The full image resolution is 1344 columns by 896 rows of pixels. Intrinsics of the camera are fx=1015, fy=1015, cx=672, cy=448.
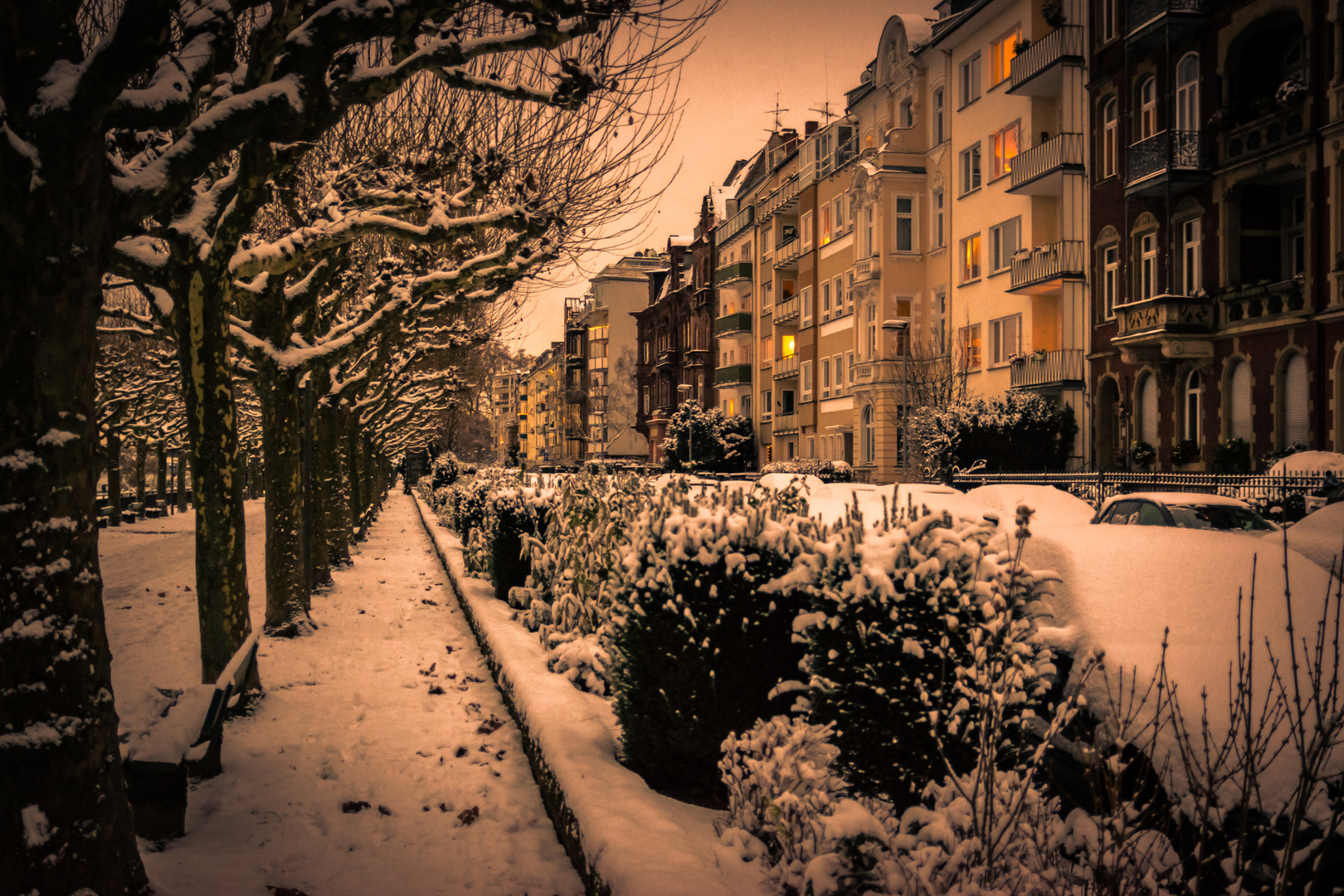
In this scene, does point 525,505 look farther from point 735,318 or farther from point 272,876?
point 735,318

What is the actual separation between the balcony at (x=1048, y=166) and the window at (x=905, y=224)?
7539mm

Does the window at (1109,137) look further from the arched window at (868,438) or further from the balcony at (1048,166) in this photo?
the arched window at (868,438)

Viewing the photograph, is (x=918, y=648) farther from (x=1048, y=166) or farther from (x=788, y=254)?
(x=788, y=254)

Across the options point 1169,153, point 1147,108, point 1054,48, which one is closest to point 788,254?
point 1054,48

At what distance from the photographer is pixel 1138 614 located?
471 cm

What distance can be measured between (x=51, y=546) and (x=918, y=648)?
3.37 m

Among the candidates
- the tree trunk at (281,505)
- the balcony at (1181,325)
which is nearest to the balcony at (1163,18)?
the balcony at (1181,325)

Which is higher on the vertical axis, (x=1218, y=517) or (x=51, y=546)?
(x=51, y=546)

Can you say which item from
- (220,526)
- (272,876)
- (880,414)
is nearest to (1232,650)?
(272,876)

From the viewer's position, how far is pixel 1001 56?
33.2 metres

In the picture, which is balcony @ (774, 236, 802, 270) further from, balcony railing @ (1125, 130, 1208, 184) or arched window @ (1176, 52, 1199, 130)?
arched window @ (1176, 52, 1199, 130)

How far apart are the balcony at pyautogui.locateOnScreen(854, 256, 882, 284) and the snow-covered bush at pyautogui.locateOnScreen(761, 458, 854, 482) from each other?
7288 millimetres

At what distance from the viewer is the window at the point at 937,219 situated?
37969 mm

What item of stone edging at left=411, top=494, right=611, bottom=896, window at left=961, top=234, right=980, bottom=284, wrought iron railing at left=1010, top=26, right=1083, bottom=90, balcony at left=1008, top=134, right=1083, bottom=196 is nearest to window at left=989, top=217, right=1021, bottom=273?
window at left=961, top=234, right=980, bottom=284
